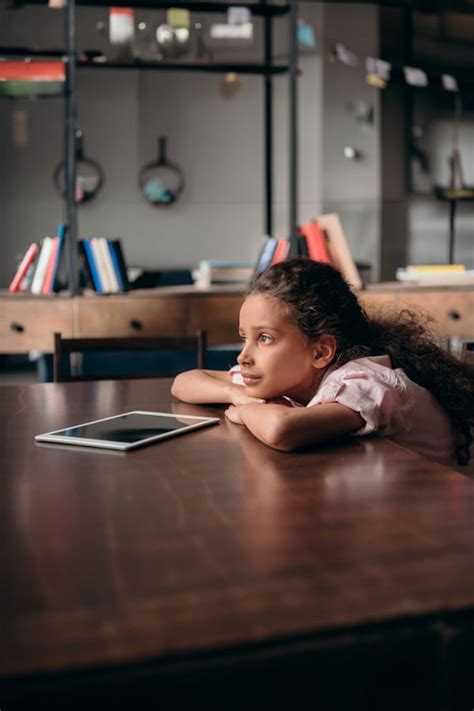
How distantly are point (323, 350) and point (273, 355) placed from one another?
92 millimetres

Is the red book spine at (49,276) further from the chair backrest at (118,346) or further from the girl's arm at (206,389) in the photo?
the girl's arm at (206,389)

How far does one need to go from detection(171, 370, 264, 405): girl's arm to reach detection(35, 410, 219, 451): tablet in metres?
0.09

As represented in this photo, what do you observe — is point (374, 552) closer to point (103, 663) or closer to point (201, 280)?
point (103, 663)

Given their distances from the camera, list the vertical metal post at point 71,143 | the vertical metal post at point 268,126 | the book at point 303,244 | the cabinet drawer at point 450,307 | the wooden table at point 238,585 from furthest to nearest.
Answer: the vertical metal post at point 268,126 < the cabinet drawer at point 450,307 < the book at point 303,244 < the vertical metal post at point 71,143 < the wooden table at point 238,585

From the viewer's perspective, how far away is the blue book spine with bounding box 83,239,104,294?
366 cm

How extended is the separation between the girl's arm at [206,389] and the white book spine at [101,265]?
6.68 feet

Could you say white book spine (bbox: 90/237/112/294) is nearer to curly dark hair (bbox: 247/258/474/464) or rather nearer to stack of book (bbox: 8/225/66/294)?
stack of book (bbox: 8/225/66/294)

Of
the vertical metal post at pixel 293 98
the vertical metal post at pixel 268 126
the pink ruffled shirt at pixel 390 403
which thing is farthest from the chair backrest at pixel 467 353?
the vertical metal post at pixel 268 126

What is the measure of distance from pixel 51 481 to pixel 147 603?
428 millimetres

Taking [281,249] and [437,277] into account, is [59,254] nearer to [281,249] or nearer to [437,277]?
[281,249]

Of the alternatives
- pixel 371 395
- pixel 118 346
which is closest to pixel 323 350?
pixel 371 395

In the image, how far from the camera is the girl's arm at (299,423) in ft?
3.93

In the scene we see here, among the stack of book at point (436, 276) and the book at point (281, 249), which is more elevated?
the book at point (281, 249)

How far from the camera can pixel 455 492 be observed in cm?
98
